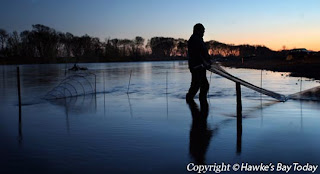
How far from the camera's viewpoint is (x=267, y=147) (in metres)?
5.03

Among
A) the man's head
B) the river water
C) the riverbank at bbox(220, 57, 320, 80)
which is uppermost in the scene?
the man's head

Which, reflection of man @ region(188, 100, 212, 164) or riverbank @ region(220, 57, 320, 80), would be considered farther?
riverbank @ region(220, 57, 320, 80)

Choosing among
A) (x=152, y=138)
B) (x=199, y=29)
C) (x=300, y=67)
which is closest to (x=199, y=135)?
(x=152, y=138)

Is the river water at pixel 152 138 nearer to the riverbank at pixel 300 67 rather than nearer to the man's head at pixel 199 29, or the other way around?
the man's head at pixel 199 29

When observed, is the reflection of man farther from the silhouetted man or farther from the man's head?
the man's head

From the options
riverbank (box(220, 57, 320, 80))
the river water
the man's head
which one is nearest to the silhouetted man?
the man's head

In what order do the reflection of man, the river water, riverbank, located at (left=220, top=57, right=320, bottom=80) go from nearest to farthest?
the river water, the reflection of man, riverbank, located at (left=220, top=57, right=320, bottom=80)

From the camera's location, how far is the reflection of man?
15.4 ft

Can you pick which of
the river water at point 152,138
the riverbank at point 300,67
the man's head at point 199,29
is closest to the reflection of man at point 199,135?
the river water at point 152,138

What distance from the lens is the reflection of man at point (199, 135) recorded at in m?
4.69

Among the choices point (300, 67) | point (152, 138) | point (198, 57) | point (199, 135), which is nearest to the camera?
point (152, 138)

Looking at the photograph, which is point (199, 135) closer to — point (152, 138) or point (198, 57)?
point (152, 138)

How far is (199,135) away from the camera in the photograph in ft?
19.4

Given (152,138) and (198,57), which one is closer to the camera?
(152,138)
